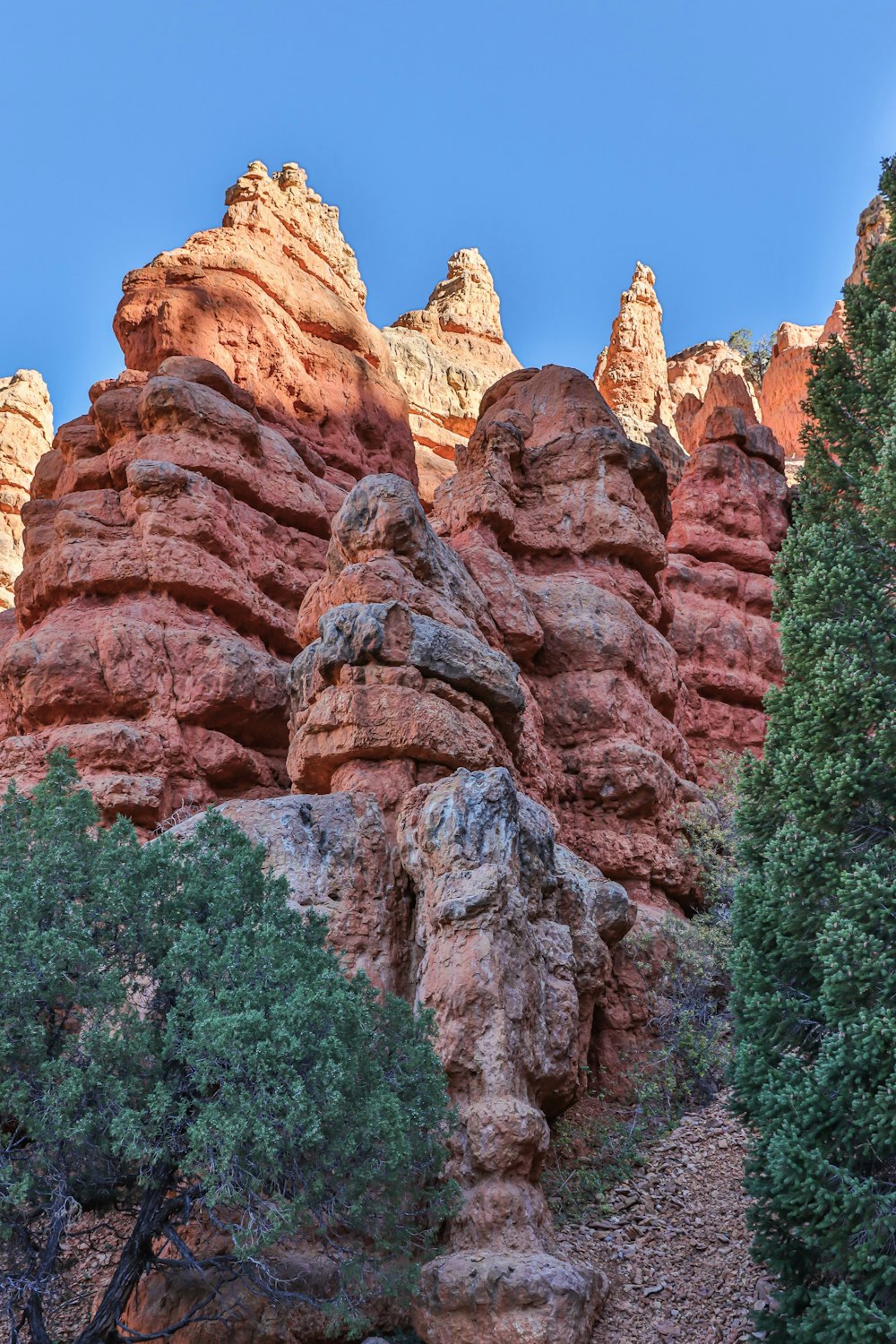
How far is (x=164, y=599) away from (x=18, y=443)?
119 ft

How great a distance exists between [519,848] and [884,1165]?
5.34 meters

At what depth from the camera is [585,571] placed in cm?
2375

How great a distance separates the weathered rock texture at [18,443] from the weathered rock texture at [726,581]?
30.5 meters

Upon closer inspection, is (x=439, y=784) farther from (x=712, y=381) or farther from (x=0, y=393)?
(x=0, y=393)

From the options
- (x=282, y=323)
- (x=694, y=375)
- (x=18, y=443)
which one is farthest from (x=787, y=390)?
(x=18, y=443)

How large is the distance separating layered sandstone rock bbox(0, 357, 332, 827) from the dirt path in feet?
32.9

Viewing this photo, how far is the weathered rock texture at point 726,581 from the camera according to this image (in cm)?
2736

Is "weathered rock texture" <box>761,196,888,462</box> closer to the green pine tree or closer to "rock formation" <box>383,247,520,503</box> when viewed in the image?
"rock formation" <box>383,247,520,503</box>

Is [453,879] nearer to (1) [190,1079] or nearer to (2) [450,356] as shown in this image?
(1) [190,1079]

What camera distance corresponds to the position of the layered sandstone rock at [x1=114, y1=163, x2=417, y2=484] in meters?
28.0

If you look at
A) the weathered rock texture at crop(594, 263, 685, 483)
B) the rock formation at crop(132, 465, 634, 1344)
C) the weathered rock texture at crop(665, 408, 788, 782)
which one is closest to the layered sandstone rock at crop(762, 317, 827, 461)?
the weathered rock texture at crop(594, 263, 685, 483)

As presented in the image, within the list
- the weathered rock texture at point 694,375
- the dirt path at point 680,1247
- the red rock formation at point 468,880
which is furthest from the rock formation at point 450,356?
the dirt path at point 680,1247

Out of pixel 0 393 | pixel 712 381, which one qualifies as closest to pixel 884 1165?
pixel 712 381

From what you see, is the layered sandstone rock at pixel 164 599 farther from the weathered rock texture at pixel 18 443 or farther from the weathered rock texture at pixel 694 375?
the weathered rock texture at pixel 694 375
